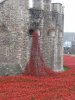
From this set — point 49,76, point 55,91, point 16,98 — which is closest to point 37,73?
point 49,76

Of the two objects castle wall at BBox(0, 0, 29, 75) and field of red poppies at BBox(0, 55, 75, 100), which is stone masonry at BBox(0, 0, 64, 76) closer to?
castle wall at BBox(0, 0, 29, 75)

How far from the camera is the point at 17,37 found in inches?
1204

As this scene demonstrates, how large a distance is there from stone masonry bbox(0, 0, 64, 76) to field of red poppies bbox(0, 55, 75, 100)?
377 cm

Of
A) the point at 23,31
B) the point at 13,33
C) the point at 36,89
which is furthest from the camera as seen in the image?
the point at 23,31

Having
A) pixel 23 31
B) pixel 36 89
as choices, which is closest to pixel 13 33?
pixel 23 31

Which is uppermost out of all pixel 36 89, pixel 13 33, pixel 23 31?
pixel 23 31

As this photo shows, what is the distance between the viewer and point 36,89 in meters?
22.4

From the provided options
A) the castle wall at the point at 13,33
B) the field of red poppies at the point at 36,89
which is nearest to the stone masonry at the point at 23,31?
the castle wall at the point at 13,33

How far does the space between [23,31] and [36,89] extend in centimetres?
955

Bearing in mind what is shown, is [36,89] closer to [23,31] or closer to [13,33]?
[13,33]

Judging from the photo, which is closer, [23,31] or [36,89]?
[36,89]

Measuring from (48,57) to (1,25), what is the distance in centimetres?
600

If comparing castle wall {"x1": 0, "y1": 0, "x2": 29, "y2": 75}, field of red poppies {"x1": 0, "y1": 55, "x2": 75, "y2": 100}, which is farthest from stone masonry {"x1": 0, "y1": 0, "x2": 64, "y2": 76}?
field of red poppies {"x1": 0, "y1": 55, "x2": 75, "y2": 100}

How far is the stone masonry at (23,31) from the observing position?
2991 centimetres
